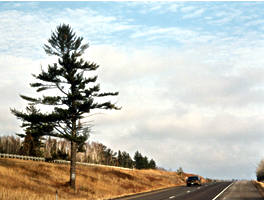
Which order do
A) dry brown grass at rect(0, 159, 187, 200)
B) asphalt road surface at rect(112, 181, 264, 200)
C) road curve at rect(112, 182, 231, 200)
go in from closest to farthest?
dry brown grass at rect(0, 159, 187, 200) → asphalt road surface at rect(112, 181, 264, 200) → road curve at rect(112, 182, 231, 200)

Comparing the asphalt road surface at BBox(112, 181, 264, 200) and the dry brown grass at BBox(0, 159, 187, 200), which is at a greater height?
the dry brown grass at BBox(0, 159, 187, 200)

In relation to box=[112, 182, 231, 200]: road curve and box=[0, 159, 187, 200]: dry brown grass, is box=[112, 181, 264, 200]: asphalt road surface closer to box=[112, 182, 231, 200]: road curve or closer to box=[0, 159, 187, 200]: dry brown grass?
box=[112, 182, 231, 200]: road curve

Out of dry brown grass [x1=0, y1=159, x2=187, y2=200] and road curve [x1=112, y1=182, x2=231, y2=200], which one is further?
road curve [x1=112, y1=182, x2=231, y2=200]

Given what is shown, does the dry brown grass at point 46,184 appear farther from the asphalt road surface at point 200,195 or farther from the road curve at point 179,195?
the asphalt road surface at point 200,195

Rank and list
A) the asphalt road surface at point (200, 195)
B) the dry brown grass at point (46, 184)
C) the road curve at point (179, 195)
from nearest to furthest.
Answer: the dry brown grass at point (46, 184) → the asphalt road surface at point (200, 195) → the road curve at point (179, 195)

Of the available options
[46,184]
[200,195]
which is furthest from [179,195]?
[46,184]

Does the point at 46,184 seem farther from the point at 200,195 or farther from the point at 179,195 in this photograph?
the point at 200,195

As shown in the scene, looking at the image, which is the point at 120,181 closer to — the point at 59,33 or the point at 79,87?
the point at 79,87

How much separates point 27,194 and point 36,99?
1244 cm

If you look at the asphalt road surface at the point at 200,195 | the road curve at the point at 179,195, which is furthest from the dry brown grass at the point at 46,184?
the asphalt road surface at the point at 200,195

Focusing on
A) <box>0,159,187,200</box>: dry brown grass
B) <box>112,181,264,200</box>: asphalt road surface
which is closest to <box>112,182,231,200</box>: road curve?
<box>112,181,264,200</box>: asphalt road surface

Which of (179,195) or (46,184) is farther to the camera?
(46,184)

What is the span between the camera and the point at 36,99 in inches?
1538

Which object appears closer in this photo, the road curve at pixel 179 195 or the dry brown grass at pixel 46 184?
the dry brown grass at pixel 46 184
